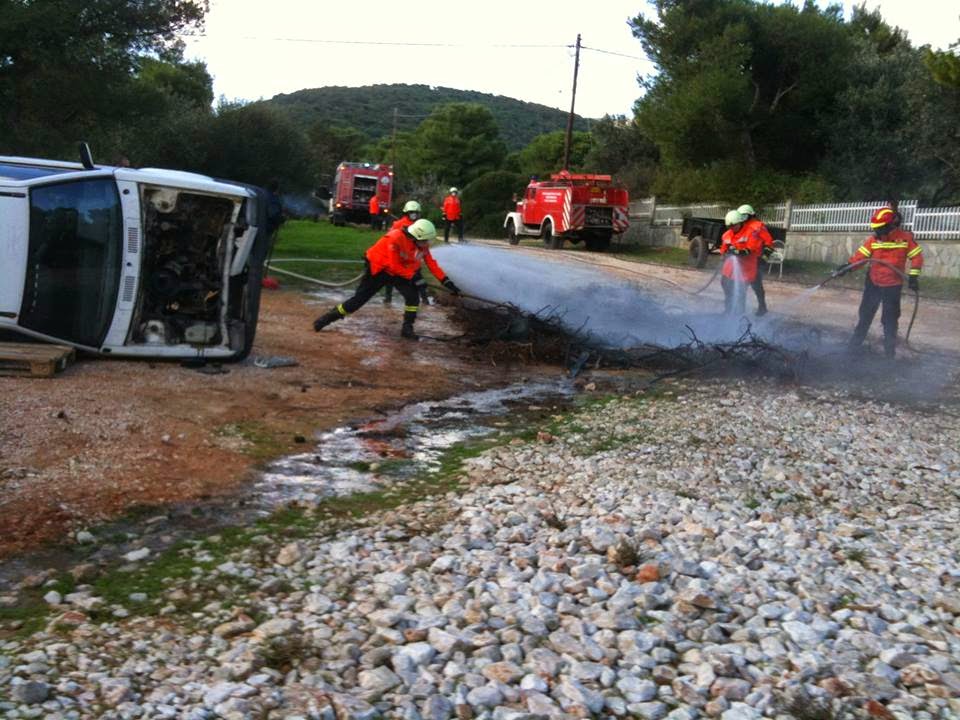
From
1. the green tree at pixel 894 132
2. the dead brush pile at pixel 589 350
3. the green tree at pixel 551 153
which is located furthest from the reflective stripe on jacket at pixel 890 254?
the green tree at pixel 551 153

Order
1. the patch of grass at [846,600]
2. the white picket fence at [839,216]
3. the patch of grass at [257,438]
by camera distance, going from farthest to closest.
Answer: the white picket fence at [839,216] → the patch of grass at [257,438] → the patch of grass at [846,600]

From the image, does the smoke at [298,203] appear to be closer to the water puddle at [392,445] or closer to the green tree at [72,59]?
the green tree at [72,59]

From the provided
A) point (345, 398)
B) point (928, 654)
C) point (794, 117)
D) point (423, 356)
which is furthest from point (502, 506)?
point (794, 117)

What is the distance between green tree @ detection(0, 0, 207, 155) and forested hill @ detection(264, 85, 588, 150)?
91850mm

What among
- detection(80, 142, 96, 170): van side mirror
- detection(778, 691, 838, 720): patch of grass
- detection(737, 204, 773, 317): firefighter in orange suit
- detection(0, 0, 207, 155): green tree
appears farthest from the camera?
detection(0, 0, 207, 155): green tree

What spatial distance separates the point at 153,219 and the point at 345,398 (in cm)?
231

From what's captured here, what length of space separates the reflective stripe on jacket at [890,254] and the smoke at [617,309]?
114cm

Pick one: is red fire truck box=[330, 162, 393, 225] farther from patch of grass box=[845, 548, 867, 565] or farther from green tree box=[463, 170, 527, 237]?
patch of grass box=[845, 548, 867, 565]

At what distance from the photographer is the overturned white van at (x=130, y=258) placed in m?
8.55

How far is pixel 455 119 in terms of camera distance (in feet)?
224

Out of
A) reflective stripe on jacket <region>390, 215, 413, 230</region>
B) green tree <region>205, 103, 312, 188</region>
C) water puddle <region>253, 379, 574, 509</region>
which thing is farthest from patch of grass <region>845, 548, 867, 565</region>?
green tree <region>205, 103, 312, 188</region>

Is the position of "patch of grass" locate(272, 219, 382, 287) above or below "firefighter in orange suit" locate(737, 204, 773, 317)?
below

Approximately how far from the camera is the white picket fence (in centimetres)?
2230

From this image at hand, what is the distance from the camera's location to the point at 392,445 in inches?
301
